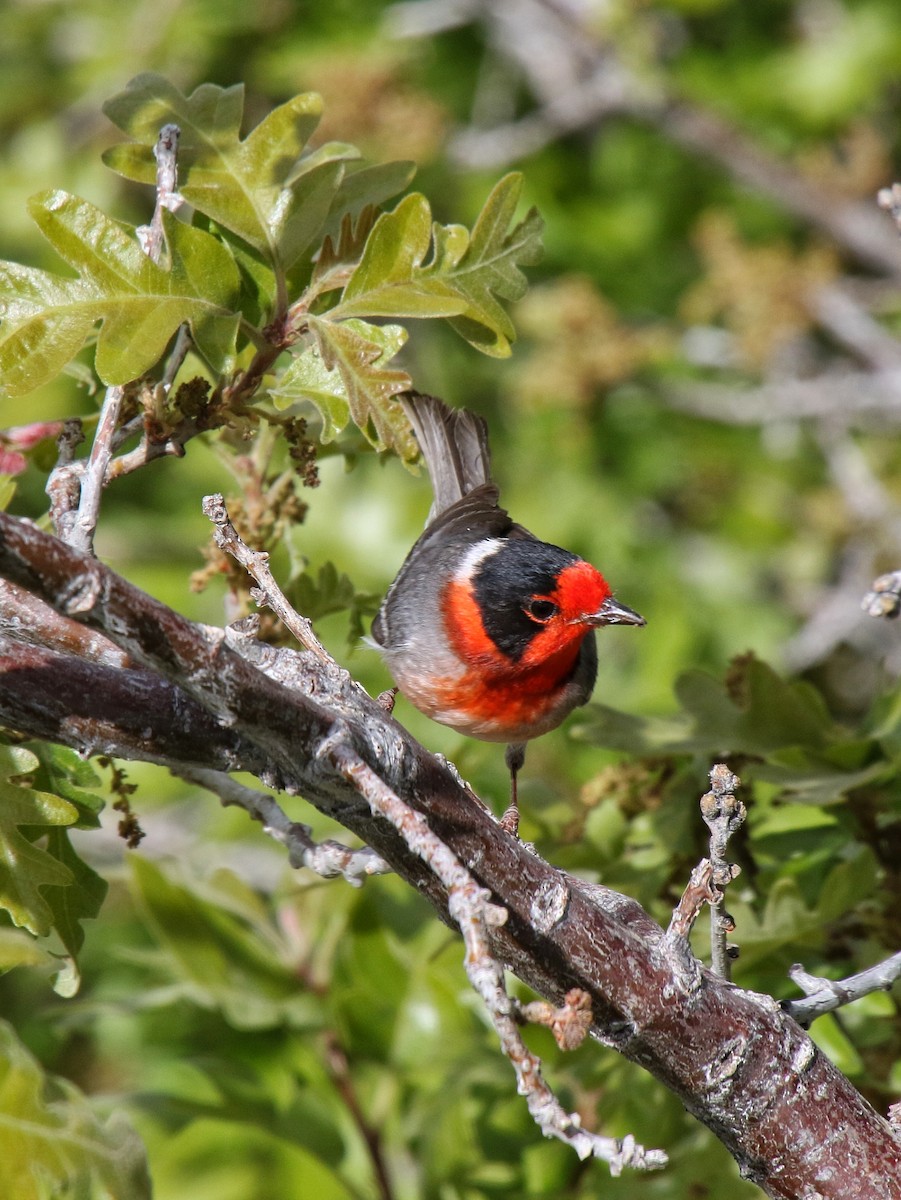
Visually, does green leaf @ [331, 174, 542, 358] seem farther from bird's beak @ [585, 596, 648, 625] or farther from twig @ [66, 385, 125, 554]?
bird's beak @ [585, 596, 648, 625]

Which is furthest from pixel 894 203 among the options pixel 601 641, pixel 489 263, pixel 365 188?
pixel 601 641

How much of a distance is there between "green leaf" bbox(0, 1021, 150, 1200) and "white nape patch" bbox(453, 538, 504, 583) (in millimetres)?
1892

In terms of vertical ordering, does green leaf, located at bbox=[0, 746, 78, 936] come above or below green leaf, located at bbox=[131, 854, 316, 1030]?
above

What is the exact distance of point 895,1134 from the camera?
181 cm

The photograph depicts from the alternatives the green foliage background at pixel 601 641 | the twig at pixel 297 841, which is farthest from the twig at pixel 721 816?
the green foliage background at pixel 601 641

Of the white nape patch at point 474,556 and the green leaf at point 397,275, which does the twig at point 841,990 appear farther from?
the white nape patch at point 474,556

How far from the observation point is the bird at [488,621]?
331 cm

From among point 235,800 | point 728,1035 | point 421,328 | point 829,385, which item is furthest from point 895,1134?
point 421,328

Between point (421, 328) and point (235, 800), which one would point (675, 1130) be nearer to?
point (235, 800)

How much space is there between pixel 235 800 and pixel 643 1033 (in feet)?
2.42

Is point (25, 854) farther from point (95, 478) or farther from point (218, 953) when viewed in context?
point (218, 953)

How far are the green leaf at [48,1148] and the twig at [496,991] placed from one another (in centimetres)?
88

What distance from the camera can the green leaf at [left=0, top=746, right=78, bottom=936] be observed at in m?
1.86

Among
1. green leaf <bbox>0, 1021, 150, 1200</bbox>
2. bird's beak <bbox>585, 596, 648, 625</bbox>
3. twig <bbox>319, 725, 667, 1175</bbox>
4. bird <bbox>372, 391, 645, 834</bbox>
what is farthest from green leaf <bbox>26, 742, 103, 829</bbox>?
bird's beak <bbox>585, 596, 648, 625</bbox>
